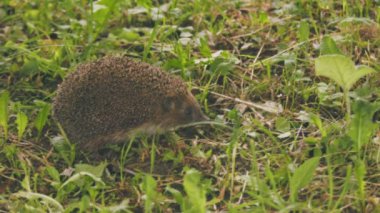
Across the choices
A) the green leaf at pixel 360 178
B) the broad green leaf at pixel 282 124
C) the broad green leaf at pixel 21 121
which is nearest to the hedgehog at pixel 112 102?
the broad green leaf at pixel 21 121

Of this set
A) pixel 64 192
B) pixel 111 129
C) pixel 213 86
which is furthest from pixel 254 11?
pixel 64 192

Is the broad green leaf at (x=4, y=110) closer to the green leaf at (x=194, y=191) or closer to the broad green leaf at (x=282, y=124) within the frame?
the green leaf at (x=194, y=191)

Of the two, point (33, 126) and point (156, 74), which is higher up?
point (156, 74)

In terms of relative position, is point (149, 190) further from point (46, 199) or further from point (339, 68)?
point (339, 68)

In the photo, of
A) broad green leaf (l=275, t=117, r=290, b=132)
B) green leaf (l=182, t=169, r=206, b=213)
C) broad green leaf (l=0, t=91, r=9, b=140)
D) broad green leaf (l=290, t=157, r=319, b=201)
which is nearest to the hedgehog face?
broad green leaf (l=275, t=117, r=290, b=132)

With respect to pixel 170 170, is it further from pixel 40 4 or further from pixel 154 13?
pixel 40 4

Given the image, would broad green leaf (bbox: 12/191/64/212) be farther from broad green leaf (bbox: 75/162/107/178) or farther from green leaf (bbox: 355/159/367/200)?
green leaf (bbox: 355/159/367/200)
